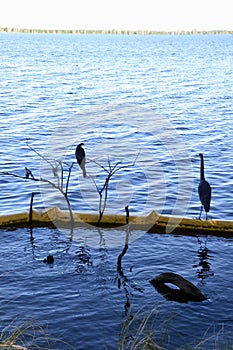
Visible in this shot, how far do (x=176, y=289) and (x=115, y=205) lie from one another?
8.81 metres

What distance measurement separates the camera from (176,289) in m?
15.4

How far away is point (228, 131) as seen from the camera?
40844 millimetres

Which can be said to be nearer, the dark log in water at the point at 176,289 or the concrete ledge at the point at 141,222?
the dark log in water at the point at 176,289

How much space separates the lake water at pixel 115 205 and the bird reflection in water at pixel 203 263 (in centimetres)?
5

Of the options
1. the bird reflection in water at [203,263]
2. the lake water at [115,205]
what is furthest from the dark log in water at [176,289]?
the bird reflection in water at [203,263]

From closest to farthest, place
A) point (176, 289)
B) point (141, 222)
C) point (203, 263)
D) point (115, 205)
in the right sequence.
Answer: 1. point (176, 289)
2. point (203, 263)
3. point (141, 222)
4. point (115, 205)

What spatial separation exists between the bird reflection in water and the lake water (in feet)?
0.17

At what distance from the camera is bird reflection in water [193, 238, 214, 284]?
16.2 meters

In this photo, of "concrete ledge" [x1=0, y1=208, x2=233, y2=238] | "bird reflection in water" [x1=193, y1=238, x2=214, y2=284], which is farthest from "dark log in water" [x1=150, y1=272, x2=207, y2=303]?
"concrete ledge" [x1=0, y1=208, x2=233, y2=238]

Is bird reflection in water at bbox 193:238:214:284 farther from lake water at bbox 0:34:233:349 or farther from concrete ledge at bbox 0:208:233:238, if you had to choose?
concrete ledge at bbox 0:208:233:238

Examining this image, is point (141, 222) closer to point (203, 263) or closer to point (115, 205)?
point (203, 263)

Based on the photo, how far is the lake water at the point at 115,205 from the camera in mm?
13898

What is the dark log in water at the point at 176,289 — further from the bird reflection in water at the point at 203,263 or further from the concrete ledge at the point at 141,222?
the concrete ledge at the point at 141,222

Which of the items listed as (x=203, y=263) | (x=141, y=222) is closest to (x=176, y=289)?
Result: (x=203, y=263)
